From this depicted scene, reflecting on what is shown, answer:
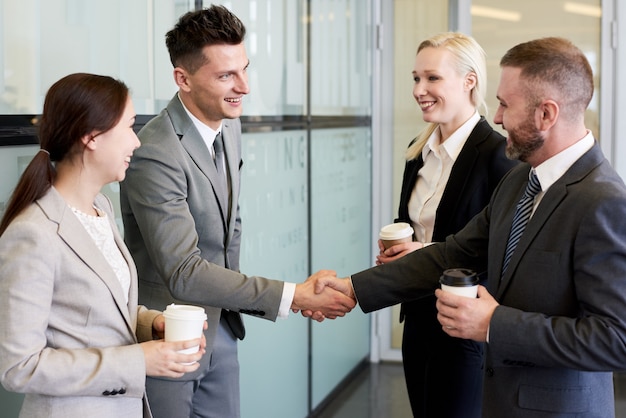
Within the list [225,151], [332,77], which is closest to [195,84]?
[225,151]

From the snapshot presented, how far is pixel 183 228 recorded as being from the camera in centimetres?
226

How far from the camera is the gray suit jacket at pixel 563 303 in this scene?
5.94 feet

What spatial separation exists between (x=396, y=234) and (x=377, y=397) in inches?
94.2

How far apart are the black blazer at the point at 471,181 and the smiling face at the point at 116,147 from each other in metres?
1.36

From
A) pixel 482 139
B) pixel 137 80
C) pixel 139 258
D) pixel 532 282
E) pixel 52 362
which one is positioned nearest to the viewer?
pixel 52 362

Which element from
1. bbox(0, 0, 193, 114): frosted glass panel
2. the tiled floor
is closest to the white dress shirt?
bbox(0, 0, 193, 114): frosted glass panel

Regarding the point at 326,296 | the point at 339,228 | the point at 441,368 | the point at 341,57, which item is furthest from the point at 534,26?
the point at 326,296

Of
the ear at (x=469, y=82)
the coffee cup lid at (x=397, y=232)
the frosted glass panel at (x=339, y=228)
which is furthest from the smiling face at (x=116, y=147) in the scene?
the frosted glass panel at (x=339, y=228)

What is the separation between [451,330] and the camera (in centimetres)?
201

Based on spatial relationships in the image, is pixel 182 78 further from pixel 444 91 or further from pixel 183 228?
pixel 444 91

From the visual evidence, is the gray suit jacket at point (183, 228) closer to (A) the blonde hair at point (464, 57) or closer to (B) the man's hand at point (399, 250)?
(B) the man's hand at point (399, 250)

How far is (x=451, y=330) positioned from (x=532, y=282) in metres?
0.22

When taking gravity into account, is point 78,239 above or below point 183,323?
above

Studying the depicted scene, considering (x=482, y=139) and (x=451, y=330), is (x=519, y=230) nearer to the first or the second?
(x=451, y=330)
